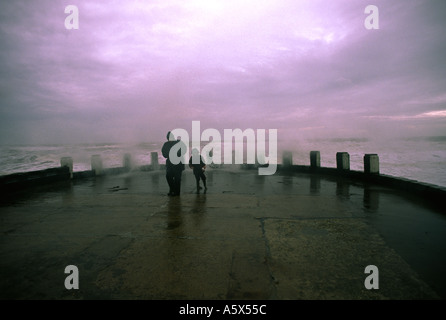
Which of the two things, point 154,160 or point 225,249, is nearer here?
point 225,249

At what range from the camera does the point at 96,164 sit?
39.5ft

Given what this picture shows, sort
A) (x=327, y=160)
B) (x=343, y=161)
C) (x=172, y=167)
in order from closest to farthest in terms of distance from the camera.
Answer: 1. (x=172, y=167)
2. (x=343, y=161)
3. (x=327, y=160)

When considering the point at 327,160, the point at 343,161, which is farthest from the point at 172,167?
the point at 327,160

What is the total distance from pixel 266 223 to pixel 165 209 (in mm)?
2479

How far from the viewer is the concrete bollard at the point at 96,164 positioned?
39.2 ft

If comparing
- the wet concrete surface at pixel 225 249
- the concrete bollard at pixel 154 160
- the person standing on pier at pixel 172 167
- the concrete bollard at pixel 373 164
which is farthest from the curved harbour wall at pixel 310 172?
the person standing on pier at pixel 172 167

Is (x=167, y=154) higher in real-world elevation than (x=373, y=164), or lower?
higher

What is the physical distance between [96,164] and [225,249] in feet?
36.2

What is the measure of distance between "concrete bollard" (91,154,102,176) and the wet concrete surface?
6.08 m

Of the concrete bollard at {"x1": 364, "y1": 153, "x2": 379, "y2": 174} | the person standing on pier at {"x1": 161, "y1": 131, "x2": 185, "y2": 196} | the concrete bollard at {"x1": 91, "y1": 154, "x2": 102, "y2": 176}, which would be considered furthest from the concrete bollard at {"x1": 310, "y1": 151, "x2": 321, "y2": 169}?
the concrete bollard at {"x1": 91, "y1": 154, "x2": 102, "y2": 176}

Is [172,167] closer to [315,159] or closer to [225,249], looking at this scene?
[225,249]

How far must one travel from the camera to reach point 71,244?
352cm

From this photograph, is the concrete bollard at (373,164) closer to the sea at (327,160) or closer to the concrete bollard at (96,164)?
Result: the sea at (327,160)

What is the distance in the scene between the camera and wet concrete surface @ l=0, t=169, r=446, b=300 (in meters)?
2.36
